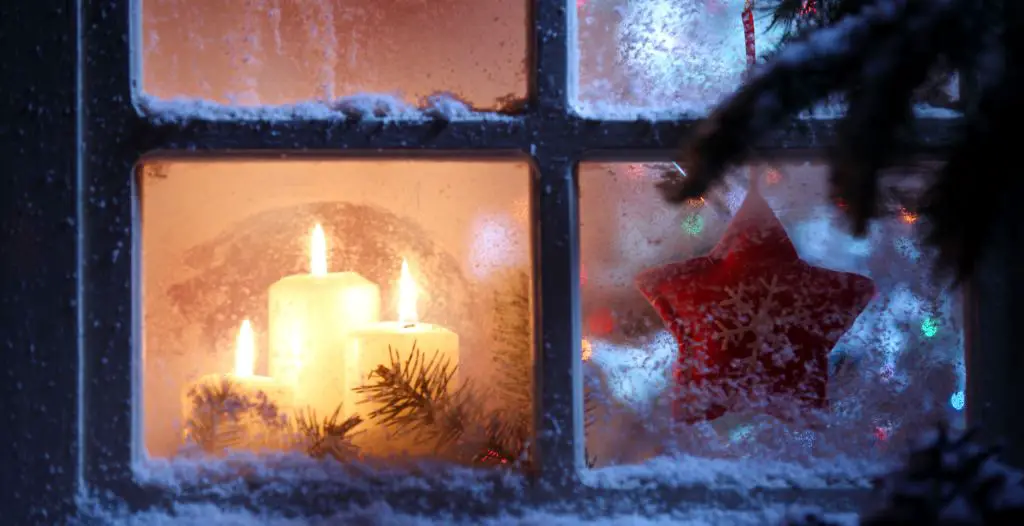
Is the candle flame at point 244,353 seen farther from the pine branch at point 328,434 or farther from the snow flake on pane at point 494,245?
the snow flake on pane at point 494,245

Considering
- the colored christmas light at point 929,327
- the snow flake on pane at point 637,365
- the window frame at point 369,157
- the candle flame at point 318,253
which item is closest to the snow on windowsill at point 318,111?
the window frame at point 369,157

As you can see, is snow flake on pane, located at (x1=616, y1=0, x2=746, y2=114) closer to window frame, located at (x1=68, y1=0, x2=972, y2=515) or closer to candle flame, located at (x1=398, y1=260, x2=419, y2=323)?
window frame, located at (x1=68, y1=0, x2=972, y2=515)

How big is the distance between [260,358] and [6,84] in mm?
306

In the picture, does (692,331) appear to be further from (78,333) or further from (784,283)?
(78,333)

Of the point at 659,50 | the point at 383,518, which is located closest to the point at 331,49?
the point at 659,50

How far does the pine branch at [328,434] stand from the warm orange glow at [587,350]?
203 millimetres

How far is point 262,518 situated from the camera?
58cm

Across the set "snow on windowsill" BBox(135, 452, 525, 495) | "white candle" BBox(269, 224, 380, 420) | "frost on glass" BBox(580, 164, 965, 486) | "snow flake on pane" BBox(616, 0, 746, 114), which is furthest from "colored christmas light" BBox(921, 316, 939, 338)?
"white candle" BBox(269, 224, 380, 420)

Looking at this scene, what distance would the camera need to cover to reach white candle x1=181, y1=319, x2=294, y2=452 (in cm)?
62

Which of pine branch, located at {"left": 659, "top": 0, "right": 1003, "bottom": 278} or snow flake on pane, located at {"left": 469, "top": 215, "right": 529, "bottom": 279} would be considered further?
snow flake on pane, located at {"left": 469, "top": 215, "right": 529, "bottom": 279}

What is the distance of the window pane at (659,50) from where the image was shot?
641 millimetres

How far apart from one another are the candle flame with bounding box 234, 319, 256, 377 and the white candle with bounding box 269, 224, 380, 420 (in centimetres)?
2

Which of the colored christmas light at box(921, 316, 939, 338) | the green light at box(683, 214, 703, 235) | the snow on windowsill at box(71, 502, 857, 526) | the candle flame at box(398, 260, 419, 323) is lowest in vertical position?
the snow on windowsill at box(71, 502, 857, 526)

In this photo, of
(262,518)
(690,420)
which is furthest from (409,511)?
(690,420)
